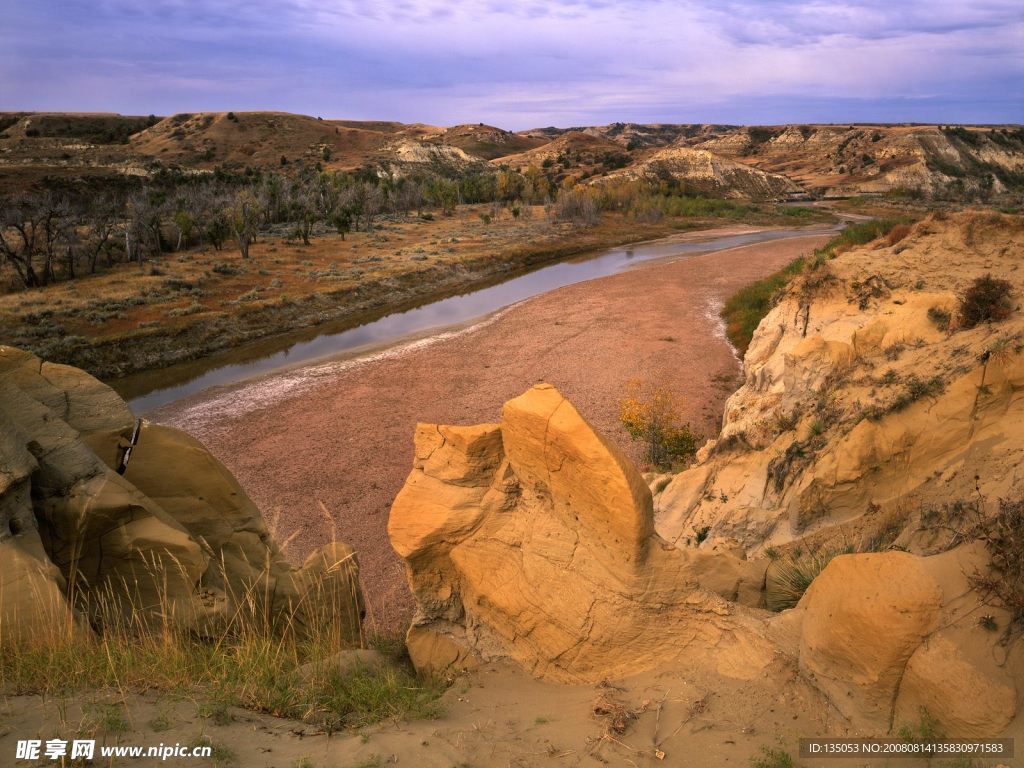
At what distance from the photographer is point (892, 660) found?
4.38 m

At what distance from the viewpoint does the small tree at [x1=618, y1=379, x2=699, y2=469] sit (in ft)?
52.9

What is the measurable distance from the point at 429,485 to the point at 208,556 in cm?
250

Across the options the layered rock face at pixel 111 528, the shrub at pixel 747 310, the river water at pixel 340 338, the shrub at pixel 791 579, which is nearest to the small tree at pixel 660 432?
the shrub at pixel 791 579

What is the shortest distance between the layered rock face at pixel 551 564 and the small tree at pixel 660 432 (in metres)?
9.43

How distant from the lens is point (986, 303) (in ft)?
30.4

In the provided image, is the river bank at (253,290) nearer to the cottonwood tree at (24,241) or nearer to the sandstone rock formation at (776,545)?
the cottonwood tree at (24,241)

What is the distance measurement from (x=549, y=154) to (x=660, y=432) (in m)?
108

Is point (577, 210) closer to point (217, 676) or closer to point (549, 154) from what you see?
point (549, 154)

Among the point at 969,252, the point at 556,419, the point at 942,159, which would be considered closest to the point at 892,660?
the point at 556,419

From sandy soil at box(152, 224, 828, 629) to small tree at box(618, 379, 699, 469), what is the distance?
87 centimetres

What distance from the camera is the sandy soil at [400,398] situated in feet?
48.4

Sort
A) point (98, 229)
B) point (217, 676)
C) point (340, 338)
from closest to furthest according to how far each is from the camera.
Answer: point (217, 676) < point (340, 338) < point (98, 229)

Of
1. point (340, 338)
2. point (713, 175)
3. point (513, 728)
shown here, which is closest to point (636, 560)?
point (513, 728)

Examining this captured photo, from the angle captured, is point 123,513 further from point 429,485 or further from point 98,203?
point 98,203
